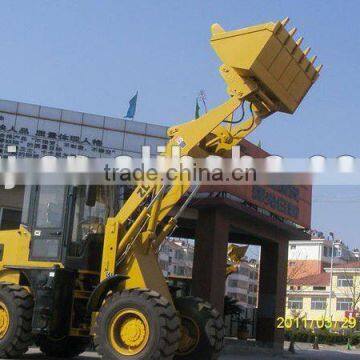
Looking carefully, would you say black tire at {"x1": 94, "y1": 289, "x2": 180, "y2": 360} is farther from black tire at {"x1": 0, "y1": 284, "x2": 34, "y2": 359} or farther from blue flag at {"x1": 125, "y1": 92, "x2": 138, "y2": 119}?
blue flag at {"x1": 125, "y1": 92, "x2": 138, "y2": 119}

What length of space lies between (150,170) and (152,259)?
154cm

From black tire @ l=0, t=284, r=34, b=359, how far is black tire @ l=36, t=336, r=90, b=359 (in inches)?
55.4

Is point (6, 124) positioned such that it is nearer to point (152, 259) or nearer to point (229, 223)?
point (229, 223)

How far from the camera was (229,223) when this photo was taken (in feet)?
68.5

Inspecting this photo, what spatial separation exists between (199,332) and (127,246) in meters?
1.88

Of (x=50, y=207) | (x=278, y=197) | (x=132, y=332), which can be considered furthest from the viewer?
(x=278, y=197)

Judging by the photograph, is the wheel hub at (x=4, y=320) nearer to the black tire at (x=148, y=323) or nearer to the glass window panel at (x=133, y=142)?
the black tire at (x=148, y=323)

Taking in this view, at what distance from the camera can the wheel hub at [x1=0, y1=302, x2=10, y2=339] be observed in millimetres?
10945

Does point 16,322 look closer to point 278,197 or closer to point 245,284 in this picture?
point 278,197

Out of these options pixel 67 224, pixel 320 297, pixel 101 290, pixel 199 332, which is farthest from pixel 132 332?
Result: pixel 320 297

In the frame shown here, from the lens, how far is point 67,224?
11266 mm

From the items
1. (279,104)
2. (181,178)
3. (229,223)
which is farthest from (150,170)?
(229,223)
